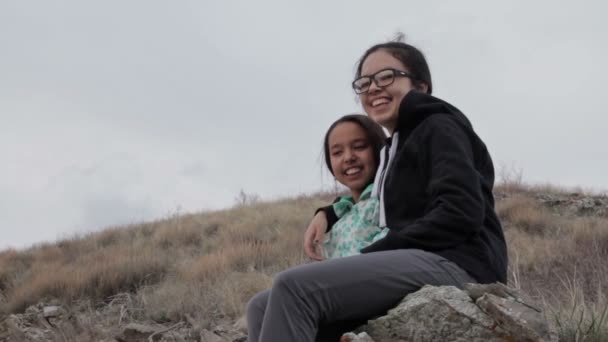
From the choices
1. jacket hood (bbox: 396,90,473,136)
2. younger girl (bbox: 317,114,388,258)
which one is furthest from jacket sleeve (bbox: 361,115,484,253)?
younger girl (bbox: 317,114,388,258)

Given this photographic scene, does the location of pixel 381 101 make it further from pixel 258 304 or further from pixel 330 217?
pixel 258 304

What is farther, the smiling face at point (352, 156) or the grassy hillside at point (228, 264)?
the grassy hillside at point (228, 264)

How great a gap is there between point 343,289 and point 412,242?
0.33 metres

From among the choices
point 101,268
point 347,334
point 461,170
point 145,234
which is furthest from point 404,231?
point 145,234

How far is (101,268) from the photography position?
22.5 feet

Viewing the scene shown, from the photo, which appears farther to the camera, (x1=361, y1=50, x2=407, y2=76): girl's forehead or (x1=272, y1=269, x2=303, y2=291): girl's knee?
(x1=361, y1=50, x2=407, y2=76): girl's forehead

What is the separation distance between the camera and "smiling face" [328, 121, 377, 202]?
2814 millimetres

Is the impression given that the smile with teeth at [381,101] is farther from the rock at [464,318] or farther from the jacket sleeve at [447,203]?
the rock at [464,318]

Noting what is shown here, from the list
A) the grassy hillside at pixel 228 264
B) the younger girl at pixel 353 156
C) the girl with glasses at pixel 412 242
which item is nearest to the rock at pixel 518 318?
the girl with glasses at pixel 412 242

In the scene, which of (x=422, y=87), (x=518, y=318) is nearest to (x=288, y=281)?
(x=518, y=318)

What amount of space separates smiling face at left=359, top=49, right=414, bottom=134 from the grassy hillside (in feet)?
4.16

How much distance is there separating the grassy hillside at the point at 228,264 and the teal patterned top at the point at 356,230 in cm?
102

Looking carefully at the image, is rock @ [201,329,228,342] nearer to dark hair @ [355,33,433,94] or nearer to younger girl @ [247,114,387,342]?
younger girl @ [247,114,387,342]

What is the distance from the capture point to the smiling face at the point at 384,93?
2.54 m
